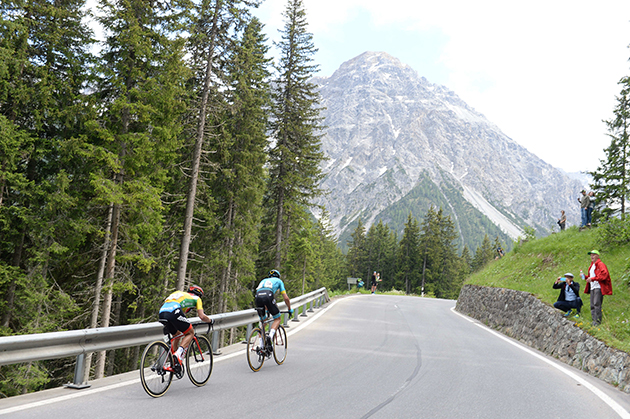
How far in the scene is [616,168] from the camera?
2494cm

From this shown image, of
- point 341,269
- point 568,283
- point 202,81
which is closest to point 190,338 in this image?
point 568,283

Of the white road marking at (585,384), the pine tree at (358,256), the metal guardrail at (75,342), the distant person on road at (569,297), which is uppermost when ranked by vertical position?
the pine tree at (358,256)

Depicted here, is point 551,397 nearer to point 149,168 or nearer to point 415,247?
point 149,168

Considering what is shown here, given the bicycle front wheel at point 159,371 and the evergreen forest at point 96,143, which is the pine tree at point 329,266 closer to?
the evergreen forest at point 96,143

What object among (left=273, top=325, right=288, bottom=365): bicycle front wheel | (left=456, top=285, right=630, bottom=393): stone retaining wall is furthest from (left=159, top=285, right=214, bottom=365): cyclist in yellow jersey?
(left=456, top=285, right=630, bottom=393): stone retaining wall

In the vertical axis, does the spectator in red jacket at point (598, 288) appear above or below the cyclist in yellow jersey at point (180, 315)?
above

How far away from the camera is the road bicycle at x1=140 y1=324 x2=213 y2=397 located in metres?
5.83

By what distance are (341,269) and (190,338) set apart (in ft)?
289

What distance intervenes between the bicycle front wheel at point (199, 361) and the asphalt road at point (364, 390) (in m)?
0.14

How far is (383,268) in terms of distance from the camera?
3184 inches

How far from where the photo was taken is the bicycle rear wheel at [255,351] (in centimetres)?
762

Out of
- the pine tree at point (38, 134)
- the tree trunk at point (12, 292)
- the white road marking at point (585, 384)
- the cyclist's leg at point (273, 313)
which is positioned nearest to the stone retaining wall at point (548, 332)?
the white road marking at point (585, 384)

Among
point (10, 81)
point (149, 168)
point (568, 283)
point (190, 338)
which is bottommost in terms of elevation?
point (190, 338)

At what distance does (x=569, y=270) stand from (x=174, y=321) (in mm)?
14201
